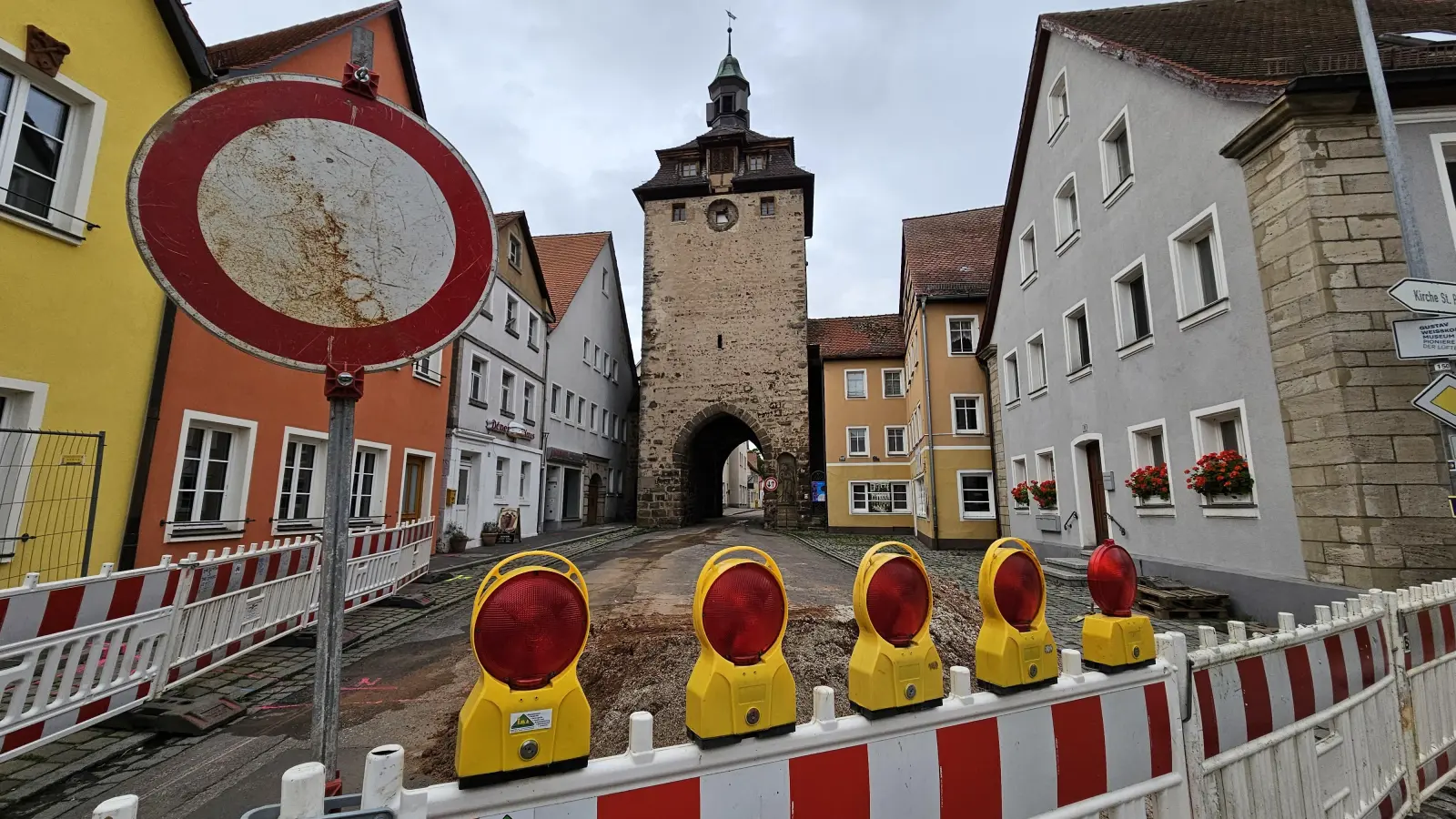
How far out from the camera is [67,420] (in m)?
5.86

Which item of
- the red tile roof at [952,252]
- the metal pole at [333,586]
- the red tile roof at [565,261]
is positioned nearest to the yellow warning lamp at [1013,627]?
the metal pole at [333,586]

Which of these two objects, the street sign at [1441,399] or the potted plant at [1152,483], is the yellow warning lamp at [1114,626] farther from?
the potted plant at [1152,483]

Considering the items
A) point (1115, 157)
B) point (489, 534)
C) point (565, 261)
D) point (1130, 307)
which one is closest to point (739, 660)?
point (1130, 307)

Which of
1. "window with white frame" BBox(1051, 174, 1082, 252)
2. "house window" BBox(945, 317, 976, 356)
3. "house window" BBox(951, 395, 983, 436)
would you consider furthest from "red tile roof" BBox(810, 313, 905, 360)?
"window with white frame" BBox(1051, 174, 1082, 252)

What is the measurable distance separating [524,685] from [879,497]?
21.7 metres

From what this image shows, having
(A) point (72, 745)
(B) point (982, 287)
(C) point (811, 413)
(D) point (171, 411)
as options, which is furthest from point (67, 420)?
(C) point (811, 413)

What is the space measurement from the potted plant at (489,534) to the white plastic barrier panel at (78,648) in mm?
11593

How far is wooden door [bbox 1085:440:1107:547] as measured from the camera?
34.0ft

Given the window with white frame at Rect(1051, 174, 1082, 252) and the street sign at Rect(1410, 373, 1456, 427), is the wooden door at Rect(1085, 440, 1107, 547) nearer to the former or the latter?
the window with white frame at Rect(1051, 174, 1082, 252)

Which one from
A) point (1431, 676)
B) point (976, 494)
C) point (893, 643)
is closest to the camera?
point (893, 643)

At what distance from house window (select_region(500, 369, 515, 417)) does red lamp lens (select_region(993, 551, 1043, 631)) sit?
16.4 meters

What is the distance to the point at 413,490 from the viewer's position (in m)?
12.2

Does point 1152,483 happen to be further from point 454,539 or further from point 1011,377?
point 454,539

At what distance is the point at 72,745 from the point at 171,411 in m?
4.85
